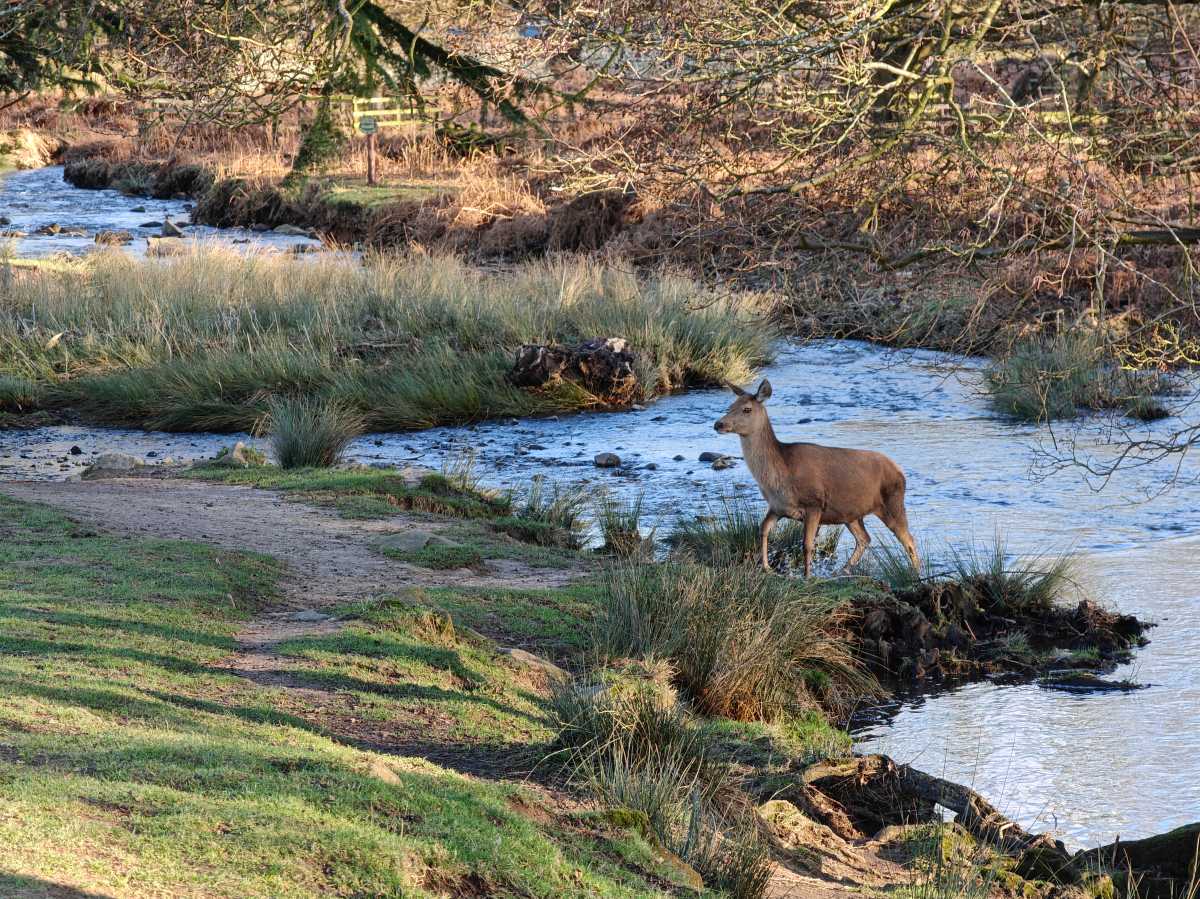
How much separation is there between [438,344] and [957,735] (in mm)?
11124

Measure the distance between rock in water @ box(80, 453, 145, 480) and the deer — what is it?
19.7 ft

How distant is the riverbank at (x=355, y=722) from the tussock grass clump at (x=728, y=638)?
0.50 feet

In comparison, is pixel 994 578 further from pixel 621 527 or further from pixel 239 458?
pixel 239 458

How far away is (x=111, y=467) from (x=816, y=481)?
6.96 meters

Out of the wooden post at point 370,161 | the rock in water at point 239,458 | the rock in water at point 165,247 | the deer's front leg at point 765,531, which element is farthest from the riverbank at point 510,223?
the rock in water at point 239,458

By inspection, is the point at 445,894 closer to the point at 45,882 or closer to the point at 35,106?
the point at 45,882

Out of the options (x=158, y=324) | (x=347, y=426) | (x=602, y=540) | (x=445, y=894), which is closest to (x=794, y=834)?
(x=445, y=894)

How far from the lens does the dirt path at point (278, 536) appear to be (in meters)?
7.92

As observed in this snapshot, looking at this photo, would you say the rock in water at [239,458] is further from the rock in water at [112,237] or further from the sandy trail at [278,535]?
the rock in water at [112,237]

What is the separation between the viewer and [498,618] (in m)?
8.47

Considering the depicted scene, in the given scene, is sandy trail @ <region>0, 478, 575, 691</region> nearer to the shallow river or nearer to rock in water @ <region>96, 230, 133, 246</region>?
the shallow river

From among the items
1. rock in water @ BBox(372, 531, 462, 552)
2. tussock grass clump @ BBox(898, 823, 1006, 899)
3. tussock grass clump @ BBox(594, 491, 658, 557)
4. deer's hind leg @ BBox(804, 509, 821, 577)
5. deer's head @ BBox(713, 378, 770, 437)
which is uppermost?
deer's head @ BBox(713, 378, 770, 437)

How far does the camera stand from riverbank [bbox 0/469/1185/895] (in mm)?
4340

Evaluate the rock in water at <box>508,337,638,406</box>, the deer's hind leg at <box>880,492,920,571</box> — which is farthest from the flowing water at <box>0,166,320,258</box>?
the deer's hind leg at <box>880,492,920,571</box>
